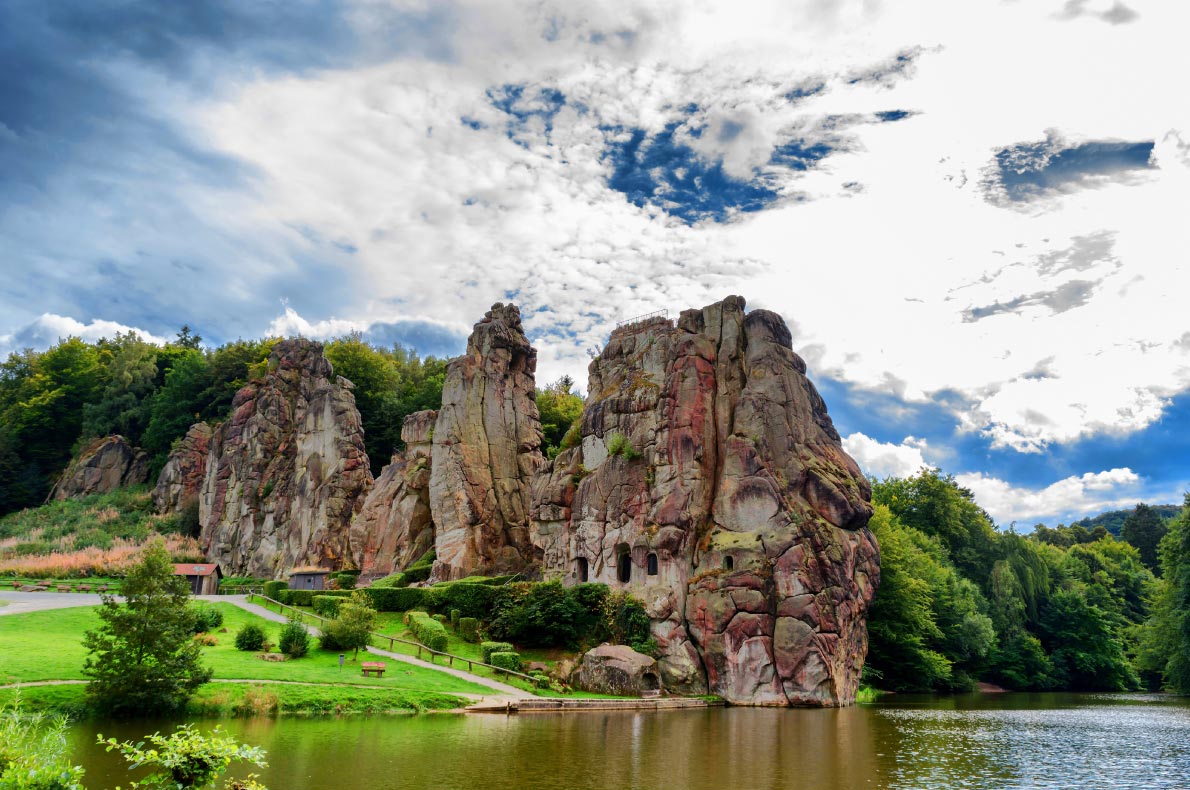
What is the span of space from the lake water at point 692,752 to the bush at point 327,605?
19570 millimetres

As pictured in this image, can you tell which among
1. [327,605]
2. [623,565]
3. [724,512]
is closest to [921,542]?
[724,512]

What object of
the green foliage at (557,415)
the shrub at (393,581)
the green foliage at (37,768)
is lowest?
the green foliage at (37,768)

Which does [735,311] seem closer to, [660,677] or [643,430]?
[643,430]

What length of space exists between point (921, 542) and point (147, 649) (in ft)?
202

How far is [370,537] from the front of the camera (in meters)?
66.9

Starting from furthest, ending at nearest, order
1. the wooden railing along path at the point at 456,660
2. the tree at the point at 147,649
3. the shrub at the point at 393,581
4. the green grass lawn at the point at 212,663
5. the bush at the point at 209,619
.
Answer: the shrub at the point at 393,581, the wooden railing along path at the point at 456,660, the bush at the point at 209,619, the green grass lawn at the point at 212,663, the tree at the point at 147,649

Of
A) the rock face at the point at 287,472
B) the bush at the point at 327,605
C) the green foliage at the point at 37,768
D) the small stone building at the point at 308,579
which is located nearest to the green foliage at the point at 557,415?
the rock face at the point at 287,472

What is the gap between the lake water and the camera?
1992 cm

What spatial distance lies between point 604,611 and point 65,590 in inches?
1603

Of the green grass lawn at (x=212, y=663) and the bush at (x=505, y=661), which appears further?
the bush at (x=505, y=661)

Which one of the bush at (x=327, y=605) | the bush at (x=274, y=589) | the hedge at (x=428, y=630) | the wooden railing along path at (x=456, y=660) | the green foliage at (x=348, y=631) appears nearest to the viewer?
the green foliage at (x=348, y=631)

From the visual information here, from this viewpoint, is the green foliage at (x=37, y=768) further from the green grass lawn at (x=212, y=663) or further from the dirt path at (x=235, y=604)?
the dirt path at (x=235, y=604)

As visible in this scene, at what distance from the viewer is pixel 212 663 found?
33500 millimetres

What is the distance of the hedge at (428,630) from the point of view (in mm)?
43844
